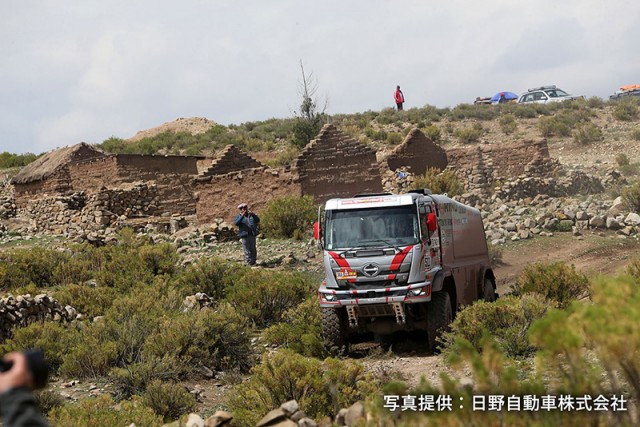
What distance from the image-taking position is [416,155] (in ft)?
106

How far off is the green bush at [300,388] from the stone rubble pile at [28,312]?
602 cm

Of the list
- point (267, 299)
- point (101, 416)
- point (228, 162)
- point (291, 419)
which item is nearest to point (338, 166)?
point (228, 162)

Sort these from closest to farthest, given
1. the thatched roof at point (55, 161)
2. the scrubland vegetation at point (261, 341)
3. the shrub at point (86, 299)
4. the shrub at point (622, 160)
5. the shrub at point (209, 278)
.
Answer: the scrubland vegetation at point (261, 341)
the shrub at point (86, 299)
the shrub at point (209, 278)
the thatched roof at point (55, 161)
the shrub at point (622, 160)

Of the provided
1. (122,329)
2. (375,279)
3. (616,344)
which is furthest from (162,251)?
(616,344)

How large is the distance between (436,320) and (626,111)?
41795 millimetres

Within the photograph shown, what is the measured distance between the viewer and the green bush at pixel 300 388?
8688 millimetres

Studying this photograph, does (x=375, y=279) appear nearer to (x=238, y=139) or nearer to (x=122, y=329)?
(x=122, y=329)

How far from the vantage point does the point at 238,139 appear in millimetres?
52281

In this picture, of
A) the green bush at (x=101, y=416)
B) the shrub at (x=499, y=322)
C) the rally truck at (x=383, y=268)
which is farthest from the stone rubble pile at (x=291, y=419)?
the rally truck at (x=383, y=268)

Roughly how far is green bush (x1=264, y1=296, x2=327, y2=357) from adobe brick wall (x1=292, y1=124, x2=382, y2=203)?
11333mm

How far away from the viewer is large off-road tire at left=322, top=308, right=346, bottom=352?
12602 mm

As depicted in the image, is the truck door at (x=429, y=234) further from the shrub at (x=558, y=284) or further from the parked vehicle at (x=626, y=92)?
the parked vehicle at (x=626, y=92)

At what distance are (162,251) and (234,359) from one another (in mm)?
7976

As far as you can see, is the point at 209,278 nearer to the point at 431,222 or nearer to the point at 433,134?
the point at 431,222
